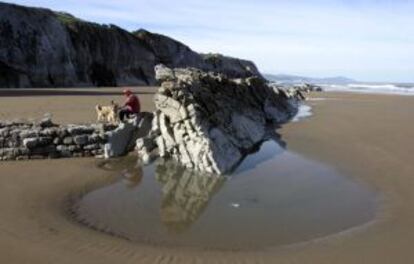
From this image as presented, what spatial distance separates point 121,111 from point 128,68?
182 feet

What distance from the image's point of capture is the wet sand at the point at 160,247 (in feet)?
27.9

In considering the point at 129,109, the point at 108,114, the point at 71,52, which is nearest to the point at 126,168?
the point at 129,109

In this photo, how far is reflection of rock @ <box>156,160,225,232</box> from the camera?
35.4ft

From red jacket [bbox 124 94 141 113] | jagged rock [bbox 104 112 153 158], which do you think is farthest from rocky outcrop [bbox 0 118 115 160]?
red jacket [bbox 124 94 141 113]

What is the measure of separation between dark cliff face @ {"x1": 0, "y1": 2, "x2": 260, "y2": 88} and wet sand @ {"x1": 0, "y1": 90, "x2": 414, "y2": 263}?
37.6 meters

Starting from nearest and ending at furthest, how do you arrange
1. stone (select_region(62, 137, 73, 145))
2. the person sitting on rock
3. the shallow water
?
the shallow water → stone (select_region(62, 137, 73, 145)) → the person sitting on rock

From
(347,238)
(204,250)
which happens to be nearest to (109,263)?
(204,250)

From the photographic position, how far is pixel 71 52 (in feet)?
199

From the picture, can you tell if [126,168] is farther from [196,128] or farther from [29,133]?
[29,133]

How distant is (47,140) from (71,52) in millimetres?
46385

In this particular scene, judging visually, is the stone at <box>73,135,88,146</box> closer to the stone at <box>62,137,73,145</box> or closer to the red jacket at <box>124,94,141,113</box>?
the stone at <box>62,137,73,145</box>

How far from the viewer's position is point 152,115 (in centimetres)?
1762

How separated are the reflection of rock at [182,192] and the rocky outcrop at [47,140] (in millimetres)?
2298

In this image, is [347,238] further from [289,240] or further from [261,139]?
[261,139]
